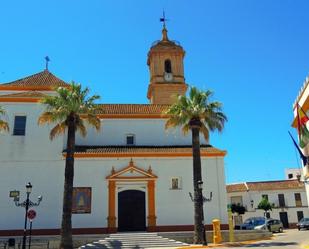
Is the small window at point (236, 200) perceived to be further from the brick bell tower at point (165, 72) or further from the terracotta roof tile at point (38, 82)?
the terracotta roof tile at point (38, 82)

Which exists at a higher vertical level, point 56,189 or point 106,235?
point 56,189

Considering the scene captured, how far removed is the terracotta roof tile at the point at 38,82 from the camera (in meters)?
32.2

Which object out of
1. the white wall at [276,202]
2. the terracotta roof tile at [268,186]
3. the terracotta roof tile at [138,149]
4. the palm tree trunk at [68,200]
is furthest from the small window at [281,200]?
the palm tree trunk at [68,200]

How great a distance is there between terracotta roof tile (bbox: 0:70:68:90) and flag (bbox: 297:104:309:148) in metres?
19.4

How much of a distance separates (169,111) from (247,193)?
35536 mm

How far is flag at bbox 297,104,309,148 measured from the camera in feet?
74.5

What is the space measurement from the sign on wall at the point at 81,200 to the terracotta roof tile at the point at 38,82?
9032mm

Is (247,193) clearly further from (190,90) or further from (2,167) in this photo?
(2,167)

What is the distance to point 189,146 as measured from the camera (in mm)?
33156

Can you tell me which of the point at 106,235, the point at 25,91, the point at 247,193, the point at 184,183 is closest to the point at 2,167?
the point at 25,91

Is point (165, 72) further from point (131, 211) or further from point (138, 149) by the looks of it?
point (131, 211)

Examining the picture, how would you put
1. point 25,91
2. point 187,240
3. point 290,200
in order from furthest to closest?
1. point 290,200
2. point 25,91
3. point 187,240

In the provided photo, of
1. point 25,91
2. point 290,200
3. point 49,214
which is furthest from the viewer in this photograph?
point 290,200

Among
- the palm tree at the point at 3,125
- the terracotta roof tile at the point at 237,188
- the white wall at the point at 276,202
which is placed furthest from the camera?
the terracotta roof tile at the point at 237,188
